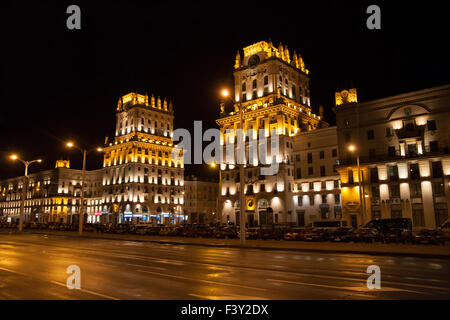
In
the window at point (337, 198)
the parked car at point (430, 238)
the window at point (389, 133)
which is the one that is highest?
the window at point (389, 133)

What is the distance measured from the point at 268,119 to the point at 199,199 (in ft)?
171

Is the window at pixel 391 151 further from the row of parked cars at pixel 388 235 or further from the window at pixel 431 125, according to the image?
the row of parked cars at pixel 388 235

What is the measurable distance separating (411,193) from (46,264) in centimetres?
4955

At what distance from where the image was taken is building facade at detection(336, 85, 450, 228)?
1987 inches

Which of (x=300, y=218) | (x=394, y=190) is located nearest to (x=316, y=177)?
(x=300, y=218)

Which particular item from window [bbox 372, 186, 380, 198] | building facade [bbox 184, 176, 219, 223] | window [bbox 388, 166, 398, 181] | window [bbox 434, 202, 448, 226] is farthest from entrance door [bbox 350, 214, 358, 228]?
building facade [bbox 184, 176, 219, 223]

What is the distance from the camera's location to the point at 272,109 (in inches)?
3137

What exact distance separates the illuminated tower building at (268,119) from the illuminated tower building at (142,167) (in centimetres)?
3133

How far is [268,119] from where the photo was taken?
80.1 m

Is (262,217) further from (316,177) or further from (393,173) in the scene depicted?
(393,173)

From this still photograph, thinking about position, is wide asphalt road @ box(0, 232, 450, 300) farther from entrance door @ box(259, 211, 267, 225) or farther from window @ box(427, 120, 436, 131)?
entrance door @ box(259, 211, 267, 225)

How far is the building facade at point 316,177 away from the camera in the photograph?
68312 millimetres

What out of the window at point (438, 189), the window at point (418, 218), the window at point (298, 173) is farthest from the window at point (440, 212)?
the window at point (298, 173)
